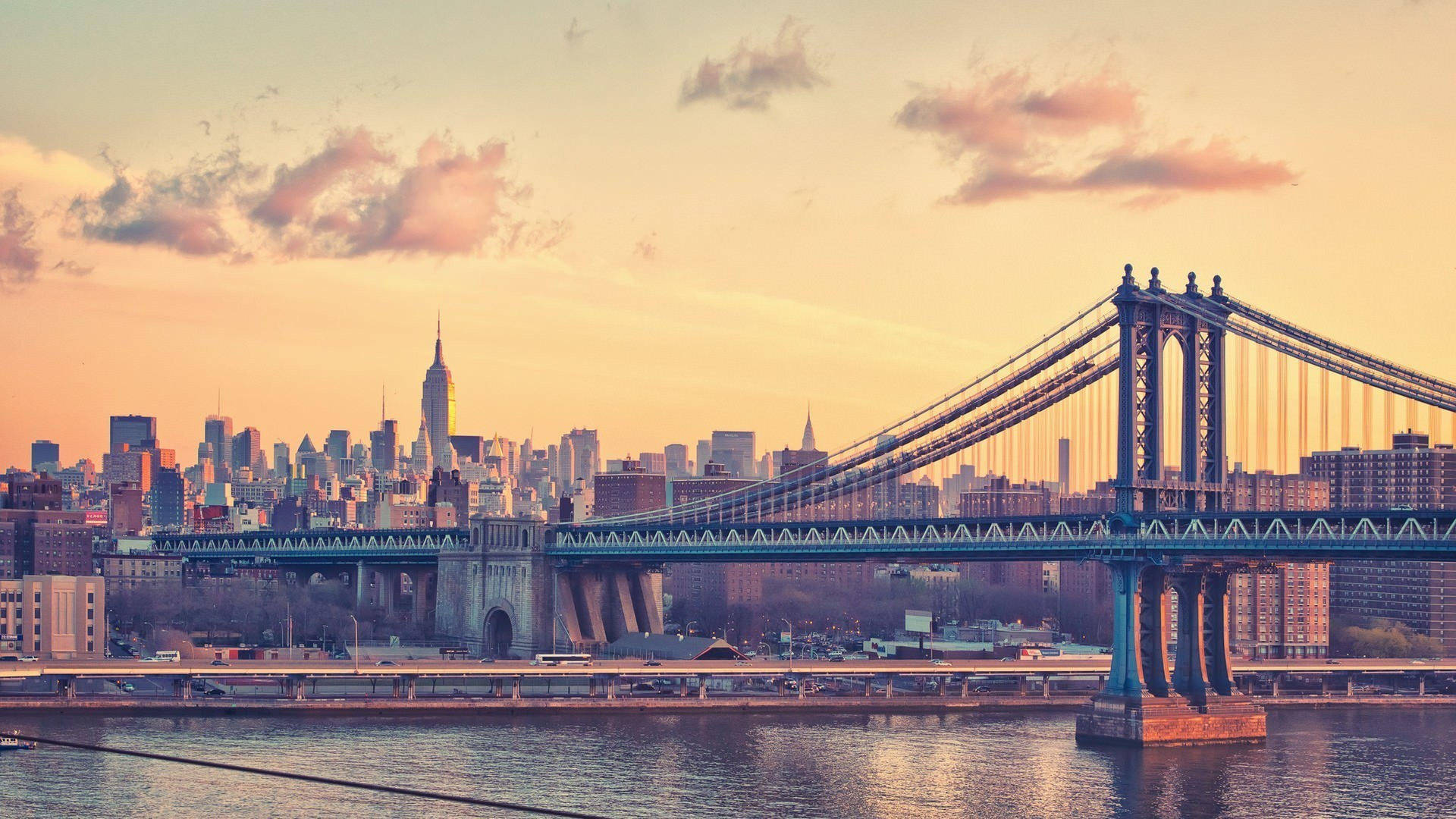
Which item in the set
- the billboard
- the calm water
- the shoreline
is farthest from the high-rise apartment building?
the calm water

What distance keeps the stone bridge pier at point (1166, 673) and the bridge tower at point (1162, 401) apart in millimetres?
3147

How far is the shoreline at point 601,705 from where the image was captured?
328ft

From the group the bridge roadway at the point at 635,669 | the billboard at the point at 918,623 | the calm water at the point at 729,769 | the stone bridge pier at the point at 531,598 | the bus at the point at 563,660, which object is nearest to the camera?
the calm water at the point at 729,769

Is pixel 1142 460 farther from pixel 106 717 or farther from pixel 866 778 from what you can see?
pixel 106 717

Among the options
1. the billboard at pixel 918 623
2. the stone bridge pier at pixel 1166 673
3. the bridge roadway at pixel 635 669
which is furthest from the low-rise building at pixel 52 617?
the billboard at pixel 918 623

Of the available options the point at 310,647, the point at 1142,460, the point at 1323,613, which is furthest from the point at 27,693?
the point at 1323,613

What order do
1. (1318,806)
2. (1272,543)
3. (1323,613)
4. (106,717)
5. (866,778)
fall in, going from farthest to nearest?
(1323,613), (106,717), (1272,543), (866,778), (1318,806)

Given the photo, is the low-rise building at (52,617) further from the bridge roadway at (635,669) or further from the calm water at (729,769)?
the calm water at (729,769)

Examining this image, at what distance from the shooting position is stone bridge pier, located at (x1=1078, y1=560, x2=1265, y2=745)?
93.3 m

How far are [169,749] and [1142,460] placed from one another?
43177 mm

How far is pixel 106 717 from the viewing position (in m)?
97.9

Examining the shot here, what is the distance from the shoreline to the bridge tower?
1623 cm

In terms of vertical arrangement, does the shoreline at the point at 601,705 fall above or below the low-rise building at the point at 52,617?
below

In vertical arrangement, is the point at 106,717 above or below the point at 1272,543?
below
